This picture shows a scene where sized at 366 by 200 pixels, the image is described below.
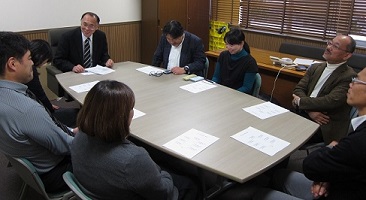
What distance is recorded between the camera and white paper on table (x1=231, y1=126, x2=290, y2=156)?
1746mm

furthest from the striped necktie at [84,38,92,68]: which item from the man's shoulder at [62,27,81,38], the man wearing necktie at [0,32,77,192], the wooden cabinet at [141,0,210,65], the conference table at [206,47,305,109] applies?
the conference table at [206,47,305,109]

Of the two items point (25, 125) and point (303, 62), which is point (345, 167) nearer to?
point (25, 125)

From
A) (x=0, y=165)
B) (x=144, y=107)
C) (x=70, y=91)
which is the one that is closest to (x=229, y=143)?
(x=144, y=107)

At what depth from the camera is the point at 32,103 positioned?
1.68m

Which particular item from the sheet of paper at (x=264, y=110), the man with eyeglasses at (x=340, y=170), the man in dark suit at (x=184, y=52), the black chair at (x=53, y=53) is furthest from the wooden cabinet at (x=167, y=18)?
the man with eyeglasses at (x=340, y=170)

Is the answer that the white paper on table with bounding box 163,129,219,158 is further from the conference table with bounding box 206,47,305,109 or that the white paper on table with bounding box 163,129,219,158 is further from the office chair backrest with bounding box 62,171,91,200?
the conference table with bounding box 206,47,305,109

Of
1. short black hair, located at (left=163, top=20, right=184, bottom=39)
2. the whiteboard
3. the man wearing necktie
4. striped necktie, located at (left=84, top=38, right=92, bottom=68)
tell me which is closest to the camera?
the man wearing necktie

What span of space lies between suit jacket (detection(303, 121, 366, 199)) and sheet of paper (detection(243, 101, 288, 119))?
1.99ft

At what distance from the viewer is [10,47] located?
175 centimetres

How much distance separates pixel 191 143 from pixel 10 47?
1.07m

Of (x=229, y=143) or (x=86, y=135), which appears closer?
(x=86, y=135)

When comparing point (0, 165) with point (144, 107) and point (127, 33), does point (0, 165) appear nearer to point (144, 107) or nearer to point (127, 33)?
point (144, 107)

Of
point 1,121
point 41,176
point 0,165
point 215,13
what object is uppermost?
point 215,13

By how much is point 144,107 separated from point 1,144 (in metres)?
0.90
